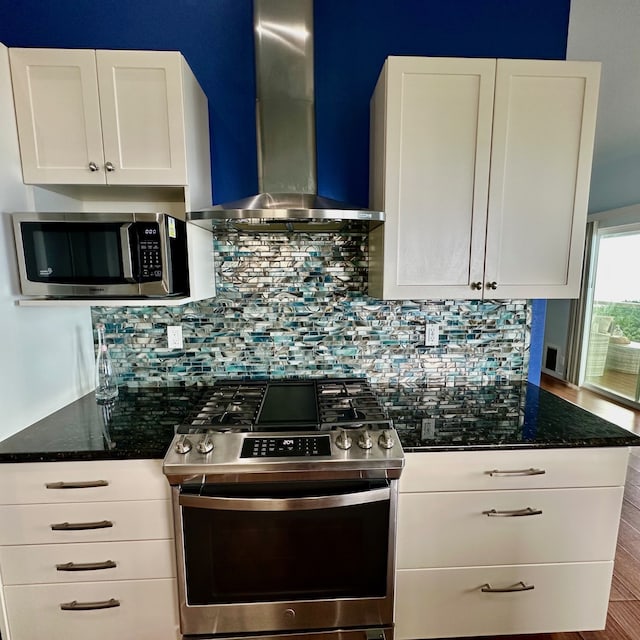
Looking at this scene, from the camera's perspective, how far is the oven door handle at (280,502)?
47.8 inches

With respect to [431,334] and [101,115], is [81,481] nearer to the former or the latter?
[101,115]

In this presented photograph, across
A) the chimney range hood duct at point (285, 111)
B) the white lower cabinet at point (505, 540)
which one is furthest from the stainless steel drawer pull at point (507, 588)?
the chimney range hood duct at point (285, 111)

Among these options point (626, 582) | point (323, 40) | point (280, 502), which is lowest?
point (626, 582)

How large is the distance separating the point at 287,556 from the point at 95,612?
764mm

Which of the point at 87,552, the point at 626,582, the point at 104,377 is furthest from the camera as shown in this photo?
the point at 626,582

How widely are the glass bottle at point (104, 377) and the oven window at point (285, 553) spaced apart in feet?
2.54

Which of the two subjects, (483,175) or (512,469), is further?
(483,175)

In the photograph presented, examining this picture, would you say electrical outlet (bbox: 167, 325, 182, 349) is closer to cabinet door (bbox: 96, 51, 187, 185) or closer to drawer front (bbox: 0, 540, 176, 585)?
cabinet door (bbox: 96, 51, 187, 185)

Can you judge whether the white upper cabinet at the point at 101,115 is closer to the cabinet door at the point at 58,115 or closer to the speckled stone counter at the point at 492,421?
the cabinet door at the point at 58,115

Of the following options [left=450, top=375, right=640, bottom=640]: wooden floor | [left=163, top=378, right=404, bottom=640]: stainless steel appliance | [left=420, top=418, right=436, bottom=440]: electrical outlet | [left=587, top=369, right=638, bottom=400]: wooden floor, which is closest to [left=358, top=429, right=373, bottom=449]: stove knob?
[left=163, top=378, right=404, bottom=640]: stainless steel appliance

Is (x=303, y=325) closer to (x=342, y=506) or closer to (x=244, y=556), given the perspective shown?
(x=342, y=506)

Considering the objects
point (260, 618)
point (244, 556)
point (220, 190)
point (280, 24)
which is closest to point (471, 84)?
point (280, 24)

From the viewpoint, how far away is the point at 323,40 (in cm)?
175

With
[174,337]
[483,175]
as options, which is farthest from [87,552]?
[483,175]
